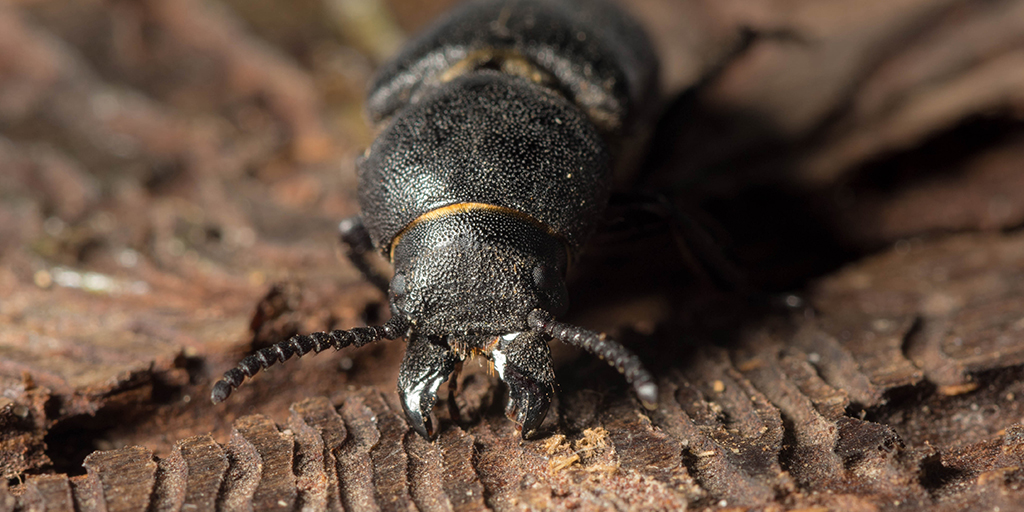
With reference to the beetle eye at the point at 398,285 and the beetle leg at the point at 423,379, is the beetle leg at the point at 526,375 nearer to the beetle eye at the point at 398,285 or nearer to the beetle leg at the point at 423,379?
the beetle leg at the point at 423,379

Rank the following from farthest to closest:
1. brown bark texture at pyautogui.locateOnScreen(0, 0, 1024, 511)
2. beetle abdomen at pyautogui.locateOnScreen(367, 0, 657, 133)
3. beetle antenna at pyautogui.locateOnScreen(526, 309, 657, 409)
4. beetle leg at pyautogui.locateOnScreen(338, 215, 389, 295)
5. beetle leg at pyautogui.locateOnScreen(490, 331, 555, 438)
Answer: beetle abdomen at pyautogui.locateOnScreen(367, 0, 657, 133)
beetle leg at pyautogui.locateOnScreen(338, 215, 389, 295)
beetle leg at pyautogui.locateOnScreen(490, 331, 555, 438)
brown bark texture at pyautogui.locateOnScreen(0, 0, 1024, 511)
beetle antenna at pyautogui.locateOnScreen(526, 309, 657, 409)

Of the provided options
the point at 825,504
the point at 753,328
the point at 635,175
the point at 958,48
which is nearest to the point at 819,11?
→ the point at 958,48

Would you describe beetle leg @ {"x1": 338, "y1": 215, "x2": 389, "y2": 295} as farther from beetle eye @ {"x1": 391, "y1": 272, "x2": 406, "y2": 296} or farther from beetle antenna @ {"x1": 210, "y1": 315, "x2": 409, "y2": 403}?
beetle antenna @ {"x1": 210, "y1": 315, "x2": 409, "y2": 403}

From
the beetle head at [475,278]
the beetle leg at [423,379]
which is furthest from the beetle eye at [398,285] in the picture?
the beetle leg at [423,379]

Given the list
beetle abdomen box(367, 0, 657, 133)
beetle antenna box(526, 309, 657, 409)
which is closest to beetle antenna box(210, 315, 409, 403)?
beetle antenna box(526, 309, 657, 409)

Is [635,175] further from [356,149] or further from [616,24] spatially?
[356,149]

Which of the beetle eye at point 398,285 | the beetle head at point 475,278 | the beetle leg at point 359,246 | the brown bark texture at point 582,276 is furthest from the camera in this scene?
the beetle leg at point 359,246
